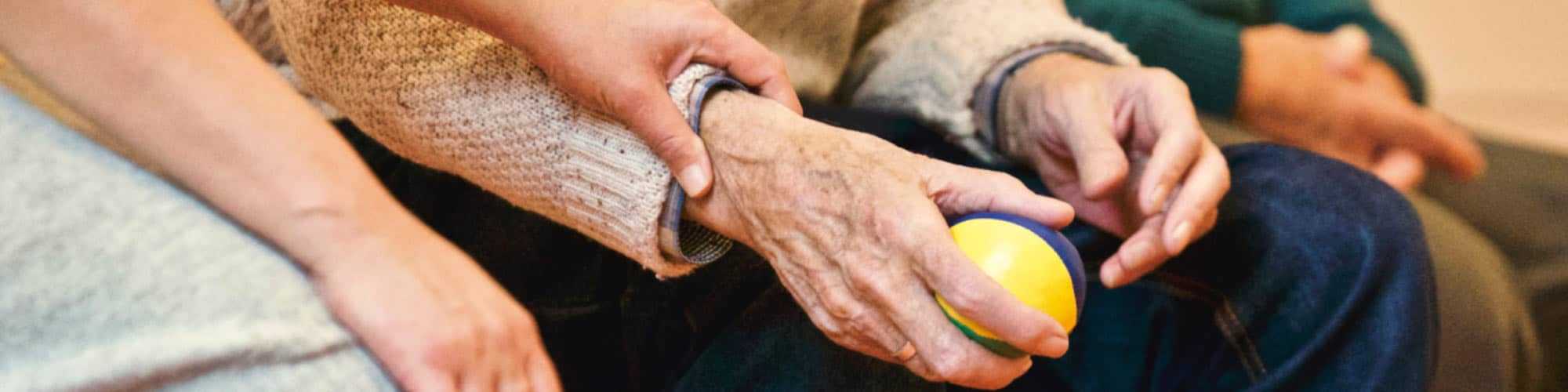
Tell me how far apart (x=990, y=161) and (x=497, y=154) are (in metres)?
0.35

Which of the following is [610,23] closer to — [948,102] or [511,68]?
[511,68]

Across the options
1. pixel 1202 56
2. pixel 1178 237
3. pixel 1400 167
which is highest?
pixel 1178 237

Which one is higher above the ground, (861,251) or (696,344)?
(861,251)

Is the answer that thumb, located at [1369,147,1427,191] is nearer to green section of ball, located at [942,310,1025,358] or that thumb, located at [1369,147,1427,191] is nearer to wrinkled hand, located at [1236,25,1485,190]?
wrinkled hand, located at [1236,25,1485,190]

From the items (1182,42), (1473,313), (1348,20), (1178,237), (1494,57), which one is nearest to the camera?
(1178,237)

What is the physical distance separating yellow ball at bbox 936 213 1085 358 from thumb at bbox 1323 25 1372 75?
2.64 feet

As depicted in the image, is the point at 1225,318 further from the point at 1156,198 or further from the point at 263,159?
the point at 263,159

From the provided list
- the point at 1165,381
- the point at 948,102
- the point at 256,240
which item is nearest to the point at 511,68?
the point at 256,240

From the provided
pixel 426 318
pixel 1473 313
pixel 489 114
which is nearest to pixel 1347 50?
pixel 1473 313

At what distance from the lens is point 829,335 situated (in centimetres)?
54

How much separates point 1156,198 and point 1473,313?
15.5 inches

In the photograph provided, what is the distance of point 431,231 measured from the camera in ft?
1.53

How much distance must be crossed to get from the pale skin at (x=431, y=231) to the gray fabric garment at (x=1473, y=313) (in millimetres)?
381

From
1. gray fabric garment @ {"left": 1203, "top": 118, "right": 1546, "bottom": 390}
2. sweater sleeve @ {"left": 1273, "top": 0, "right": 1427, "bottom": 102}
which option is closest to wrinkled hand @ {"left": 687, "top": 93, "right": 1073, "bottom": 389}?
gray fabric garment @ {"left": 1203, "top": 118, "right": 1546, "bottom": 390}
